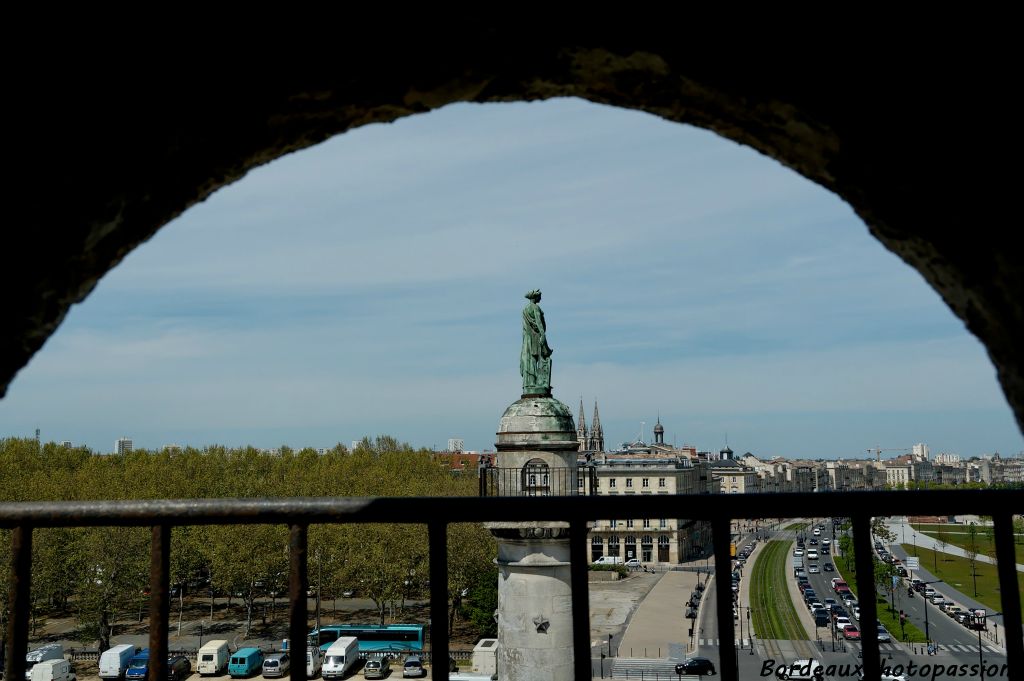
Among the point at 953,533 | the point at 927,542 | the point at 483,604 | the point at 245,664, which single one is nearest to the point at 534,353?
the point at 245,664

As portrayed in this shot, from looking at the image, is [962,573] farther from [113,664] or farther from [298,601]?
[298,601]

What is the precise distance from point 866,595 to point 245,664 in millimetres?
24228

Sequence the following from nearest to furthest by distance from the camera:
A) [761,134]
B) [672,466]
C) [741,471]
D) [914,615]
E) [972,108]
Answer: [972,108] → [761,134] → [914,615] → [672,466] → [741,471]

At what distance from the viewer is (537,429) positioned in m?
14.5

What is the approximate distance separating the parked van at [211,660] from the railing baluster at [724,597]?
23.9m

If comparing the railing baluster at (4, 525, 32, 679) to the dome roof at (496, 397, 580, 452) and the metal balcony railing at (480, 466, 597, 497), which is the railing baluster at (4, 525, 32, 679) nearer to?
the metal balcony railing at (480, 466, 597, 497)

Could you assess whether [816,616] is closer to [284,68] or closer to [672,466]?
[672,466]

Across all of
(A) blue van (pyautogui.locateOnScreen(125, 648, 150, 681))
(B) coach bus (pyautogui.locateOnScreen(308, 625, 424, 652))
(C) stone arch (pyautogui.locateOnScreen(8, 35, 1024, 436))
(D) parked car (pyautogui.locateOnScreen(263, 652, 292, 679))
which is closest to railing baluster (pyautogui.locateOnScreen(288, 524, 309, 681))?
(C) stone arch (pyautogui.locateOnScreen(8, 35, 1024, 436))

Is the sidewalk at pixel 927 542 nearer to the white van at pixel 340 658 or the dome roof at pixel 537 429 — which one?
the white van at pixel 340 658

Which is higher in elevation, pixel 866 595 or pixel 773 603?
pixel 866 595

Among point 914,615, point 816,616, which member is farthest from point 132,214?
point 914,615

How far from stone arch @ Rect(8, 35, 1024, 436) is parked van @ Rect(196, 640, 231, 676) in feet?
79.7

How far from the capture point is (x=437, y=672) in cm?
200

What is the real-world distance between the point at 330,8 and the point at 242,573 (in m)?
34.9
